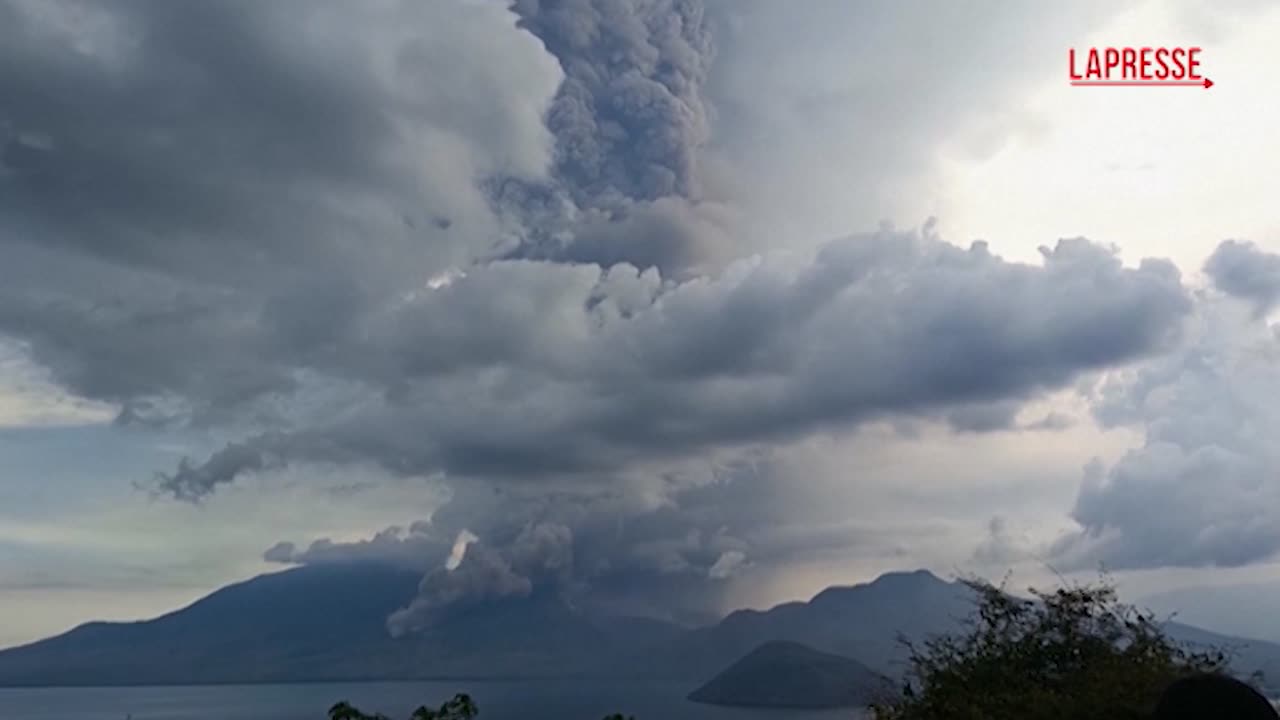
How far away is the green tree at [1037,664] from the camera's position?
72.8ft

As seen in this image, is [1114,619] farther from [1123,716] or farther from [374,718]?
[374,718]

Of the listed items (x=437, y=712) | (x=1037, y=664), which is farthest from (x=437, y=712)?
(x=1037, y=664)

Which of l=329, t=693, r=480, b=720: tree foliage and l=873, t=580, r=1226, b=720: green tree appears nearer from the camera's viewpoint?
l=873, t=580, r=1226, b=720: green tree

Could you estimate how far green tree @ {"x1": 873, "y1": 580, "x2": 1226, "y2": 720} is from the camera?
2220 cm

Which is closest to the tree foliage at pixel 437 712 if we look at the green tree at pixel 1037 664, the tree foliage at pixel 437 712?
the tree foliage at pixel 437 712

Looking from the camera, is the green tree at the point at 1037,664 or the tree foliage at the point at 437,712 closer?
the green tree at the point at 1037,664

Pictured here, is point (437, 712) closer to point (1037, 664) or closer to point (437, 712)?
point (437, 712)

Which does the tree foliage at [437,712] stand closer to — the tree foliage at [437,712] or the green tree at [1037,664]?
the tree foliage at [437,712]

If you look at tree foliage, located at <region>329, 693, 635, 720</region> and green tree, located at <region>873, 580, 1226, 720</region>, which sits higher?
green tree, located at <region>873, 580, 1226, 720</region>

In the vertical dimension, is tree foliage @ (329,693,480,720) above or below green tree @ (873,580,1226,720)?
below

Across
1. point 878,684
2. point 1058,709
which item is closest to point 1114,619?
point 1058,709

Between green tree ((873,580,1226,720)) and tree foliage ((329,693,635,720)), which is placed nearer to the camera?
green tree ((873,580,1226,720))

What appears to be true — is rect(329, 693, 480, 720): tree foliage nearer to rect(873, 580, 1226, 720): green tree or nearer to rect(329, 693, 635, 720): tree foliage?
rect(329, 693, 635, 720): tree foliage

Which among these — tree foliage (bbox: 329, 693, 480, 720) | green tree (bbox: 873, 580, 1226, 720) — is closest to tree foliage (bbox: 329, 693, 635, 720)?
tree foliage (bbox: 329, 693, 480, 720)
